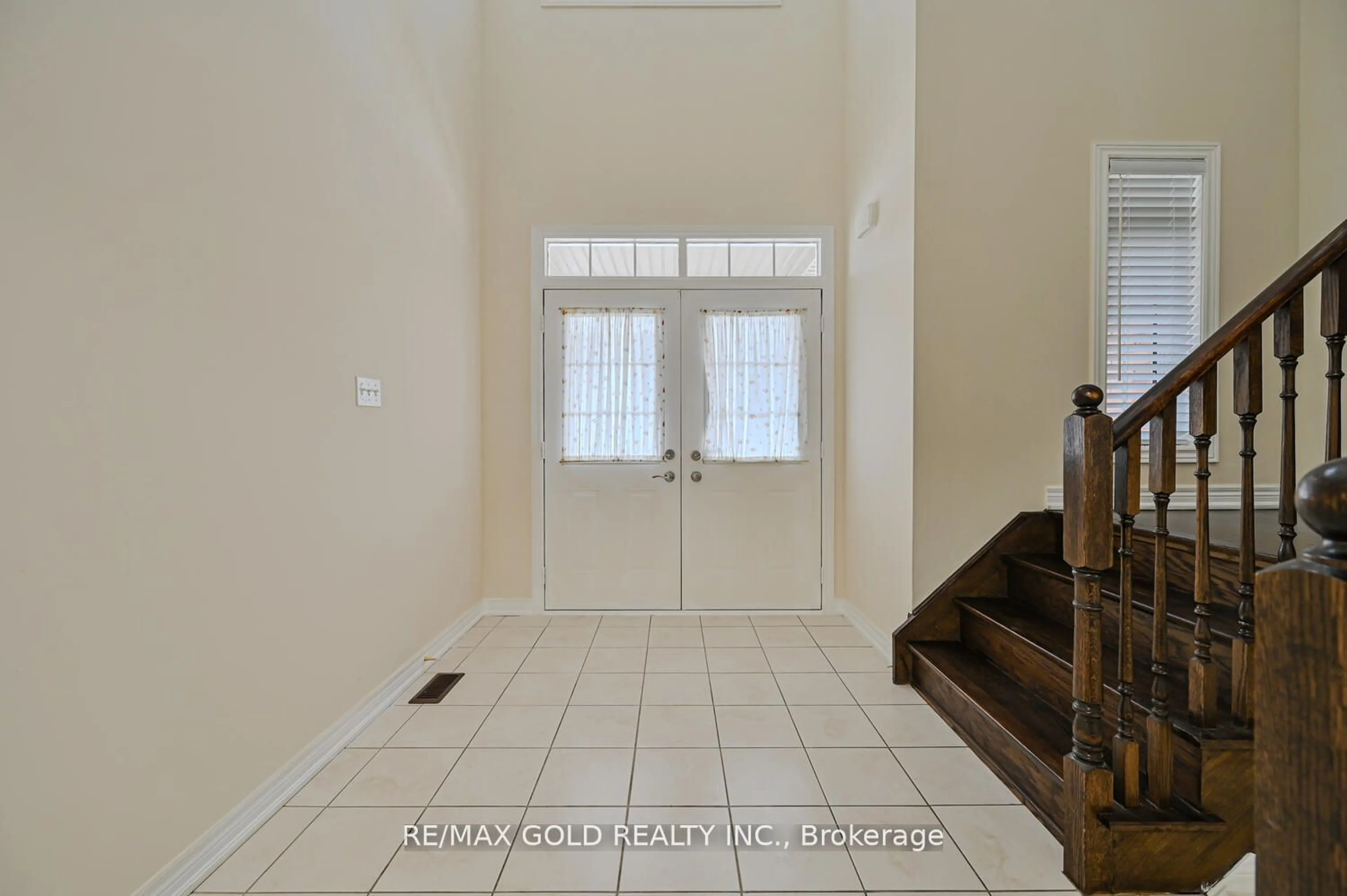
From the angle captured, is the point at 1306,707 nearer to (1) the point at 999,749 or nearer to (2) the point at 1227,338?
(2) the point at 1227,338

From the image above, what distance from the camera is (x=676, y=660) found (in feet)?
10.5

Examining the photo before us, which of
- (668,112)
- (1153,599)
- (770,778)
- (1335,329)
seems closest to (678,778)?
(770,778)

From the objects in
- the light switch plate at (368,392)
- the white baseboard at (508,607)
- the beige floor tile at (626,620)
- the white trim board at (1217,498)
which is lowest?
the beige floor tile at (626,620)

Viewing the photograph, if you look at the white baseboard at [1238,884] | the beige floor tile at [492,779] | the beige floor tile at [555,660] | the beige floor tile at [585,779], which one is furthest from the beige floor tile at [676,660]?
the white baseboard at [1238,884]

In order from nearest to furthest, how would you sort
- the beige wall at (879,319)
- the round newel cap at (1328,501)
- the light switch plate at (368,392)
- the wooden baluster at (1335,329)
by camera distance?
the round newel cap at (1328,501)
the wooden baluster at (1335,329)
the light switch plate at (368,392)
the beige wall at (879,319)

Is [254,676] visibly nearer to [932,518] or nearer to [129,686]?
[129,686]

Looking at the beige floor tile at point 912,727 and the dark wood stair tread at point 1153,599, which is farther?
the beige floor tile at point 912,727

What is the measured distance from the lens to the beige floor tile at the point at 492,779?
1.97 m

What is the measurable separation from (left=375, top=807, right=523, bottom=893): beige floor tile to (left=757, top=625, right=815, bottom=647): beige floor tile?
1934 mm

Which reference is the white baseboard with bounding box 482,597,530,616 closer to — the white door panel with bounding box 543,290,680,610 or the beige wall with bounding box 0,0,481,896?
the white door panel with bounding box 543,290,680,610

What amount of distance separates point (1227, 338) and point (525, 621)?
3.64m

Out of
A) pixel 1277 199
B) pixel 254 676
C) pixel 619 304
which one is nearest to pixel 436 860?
pixel 254 676

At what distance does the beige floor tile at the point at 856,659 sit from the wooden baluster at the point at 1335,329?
A: 2.00 metres

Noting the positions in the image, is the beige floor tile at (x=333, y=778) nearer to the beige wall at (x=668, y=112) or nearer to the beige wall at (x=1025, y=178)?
the beige wall at (x=1025, y=178)
